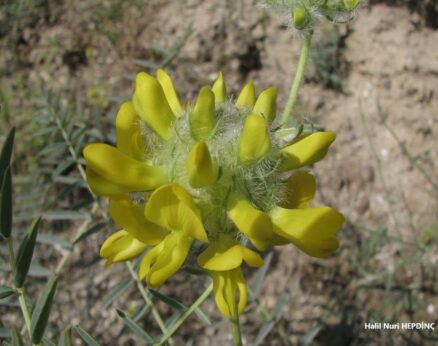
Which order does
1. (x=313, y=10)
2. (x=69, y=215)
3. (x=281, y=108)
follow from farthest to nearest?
1. (x=281, y=108)
2. (x=69, y=215)
3. (x=313, y=10)

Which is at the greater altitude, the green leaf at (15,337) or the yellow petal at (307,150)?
the yellow petal at (307,150)

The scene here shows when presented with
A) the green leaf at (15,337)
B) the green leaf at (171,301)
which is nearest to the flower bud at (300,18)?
Result: the green leaf at (171,301)

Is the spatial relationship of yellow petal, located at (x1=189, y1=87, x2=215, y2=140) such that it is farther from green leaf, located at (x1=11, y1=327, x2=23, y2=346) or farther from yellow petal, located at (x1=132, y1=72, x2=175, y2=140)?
green leaf, located at (x1=11, y1=327, x2=23, y2=346)

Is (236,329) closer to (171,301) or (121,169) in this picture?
(171,301)

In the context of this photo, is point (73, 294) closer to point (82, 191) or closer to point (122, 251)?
point (82, 191)

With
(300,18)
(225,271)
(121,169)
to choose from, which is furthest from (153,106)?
(300,18)

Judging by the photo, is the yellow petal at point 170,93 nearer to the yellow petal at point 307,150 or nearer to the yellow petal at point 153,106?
the yellow petal at point 153,106
